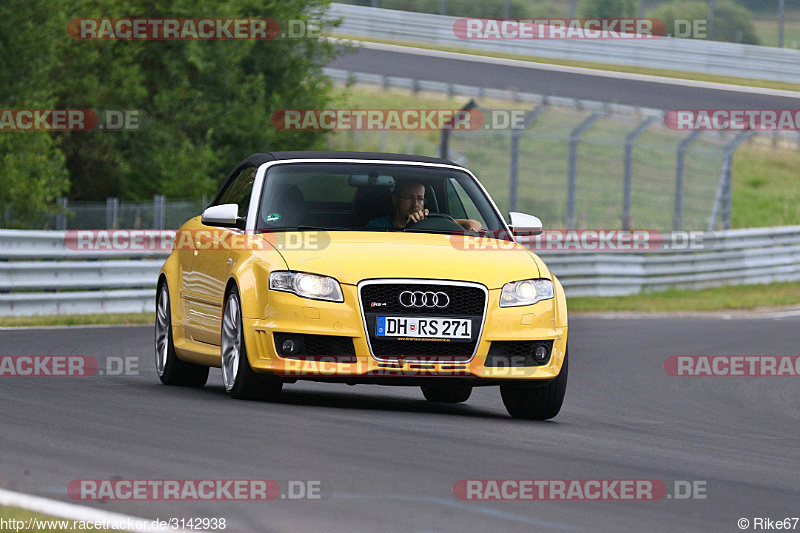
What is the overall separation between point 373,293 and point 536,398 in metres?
1.36

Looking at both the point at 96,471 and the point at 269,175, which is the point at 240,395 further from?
the point at 96,471

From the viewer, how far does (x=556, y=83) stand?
42.5m

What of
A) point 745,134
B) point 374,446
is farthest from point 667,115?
point 374,446

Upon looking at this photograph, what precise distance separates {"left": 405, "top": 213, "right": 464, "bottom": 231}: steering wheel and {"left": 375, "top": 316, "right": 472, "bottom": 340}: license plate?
1163mm

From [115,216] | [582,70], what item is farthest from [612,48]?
[115,216]

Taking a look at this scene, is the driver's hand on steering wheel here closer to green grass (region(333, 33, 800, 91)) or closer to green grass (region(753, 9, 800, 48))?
green grass (region(333, 33, 800, 91))

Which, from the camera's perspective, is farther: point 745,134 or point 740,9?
point 740,9

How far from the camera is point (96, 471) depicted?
637cm

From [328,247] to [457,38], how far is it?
4151 centimetres

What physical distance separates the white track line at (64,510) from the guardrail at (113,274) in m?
11.9

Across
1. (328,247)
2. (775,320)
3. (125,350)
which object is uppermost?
(328,247)

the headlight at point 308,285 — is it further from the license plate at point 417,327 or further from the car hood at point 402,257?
the license plate at point 417,327

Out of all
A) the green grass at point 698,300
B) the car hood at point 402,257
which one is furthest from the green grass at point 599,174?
the car hood at point 402,257

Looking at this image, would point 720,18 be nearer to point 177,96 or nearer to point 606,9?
point 606,9
